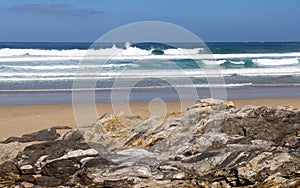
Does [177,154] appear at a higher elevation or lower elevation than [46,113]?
higher

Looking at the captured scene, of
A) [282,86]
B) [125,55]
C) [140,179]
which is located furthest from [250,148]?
[125,55]

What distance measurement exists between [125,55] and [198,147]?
39.6 meters

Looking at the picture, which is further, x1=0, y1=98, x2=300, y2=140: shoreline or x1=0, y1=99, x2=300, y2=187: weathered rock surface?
x1=0, y1=98, x2=300, y2=140: shoreline

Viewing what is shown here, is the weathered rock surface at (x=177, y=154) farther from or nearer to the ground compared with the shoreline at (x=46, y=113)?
farther from the ground

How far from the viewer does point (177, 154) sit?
523 centimetres

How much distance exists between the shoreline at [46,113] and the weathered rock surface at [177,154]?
149 inches

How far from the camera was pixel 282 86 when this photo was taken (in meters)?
22.6

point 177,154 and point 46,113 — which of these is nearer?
point 177,154

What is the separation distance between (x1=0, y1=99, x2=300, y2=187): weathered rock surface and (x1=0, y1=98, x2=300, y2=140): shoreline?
3.77 m

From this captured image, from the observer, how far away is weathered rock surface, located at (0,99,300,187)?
4.70m

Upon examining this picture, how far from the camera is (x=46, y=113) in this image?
1397 centimetres

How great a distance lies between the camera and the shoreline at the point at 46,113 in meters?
11.3

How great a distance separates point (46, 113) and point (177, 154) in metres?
9.36

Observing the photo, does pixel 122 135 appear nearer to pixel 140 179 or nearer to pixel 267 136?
pixel 140 179
